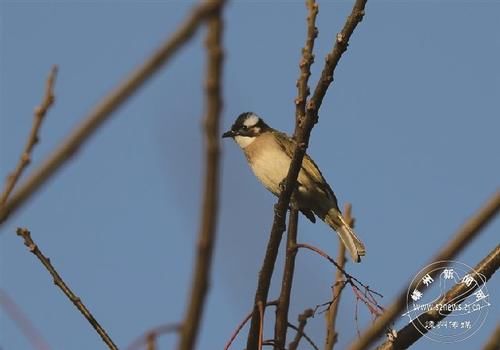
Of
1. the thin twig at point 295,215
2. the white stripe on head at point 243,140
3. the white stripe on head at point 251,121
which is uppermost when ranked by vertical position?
the white stripe on head at point 251,121

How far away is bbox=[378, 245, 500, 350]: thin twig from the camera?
10.3 feet

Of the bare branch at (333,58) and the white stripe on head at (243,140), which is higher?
the white stripe on head at (243,140)

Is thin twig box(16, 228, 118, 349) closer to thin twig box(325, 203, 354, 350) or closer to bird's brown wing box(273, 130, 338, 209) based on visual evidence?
thin twig box(325, 203, 354, 350)

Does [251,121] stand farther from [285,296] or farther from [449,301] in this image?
[449,301]

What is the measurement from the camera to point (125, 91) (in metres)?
1.12

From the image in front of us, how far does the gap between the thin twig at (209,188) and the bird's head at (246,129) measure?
7168 mm

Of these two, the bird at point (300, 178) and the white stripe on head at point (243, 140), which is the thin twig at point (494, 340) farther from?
the white stripe on head at point (243, 140)

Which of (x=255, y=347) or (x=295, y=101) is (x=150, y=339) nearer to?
(x=255, y=347)

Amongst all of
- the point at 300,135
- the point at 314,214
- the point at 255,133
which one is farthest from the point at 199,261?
the point at 255,133

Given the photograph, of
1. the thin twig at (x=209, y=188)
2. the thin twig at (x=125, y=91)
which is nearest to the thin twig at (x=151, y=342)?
the thin twig at (x=209, y=188)

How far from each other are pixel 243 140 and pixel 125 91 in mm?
7407

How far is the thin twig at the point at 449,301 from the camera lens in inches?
123

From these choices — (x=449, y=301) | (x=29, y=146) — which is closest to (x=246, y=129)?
(x=449, y=301)

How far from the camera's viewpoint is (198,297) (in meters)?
1.21
